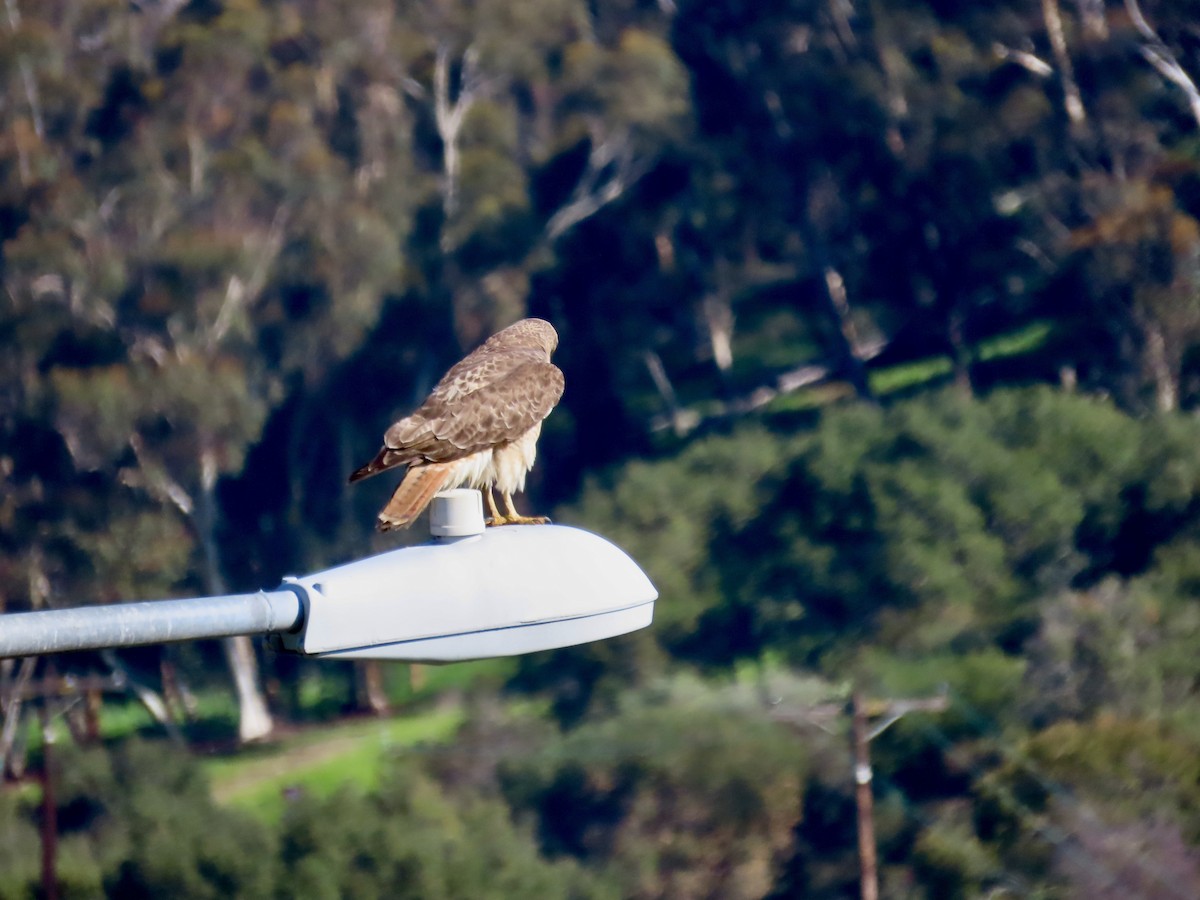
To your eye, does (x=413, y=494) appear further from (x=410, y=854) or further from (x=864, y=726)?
(x=410, y=854)

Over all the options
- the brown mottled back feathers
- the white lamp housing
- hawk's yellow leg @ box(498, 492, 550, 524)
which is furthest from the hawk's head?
the white lamp housing

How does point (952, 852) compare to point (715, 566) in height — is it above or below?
above

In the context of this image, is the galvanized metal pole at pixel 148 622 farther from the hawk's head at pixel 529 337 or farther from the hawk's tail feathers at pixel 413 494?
the hawk's head at pixel 529 337

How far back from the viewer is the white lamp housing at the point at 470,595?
229 cm

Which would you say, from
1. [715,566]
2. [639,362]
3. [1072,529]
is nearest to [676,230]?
[639,362]

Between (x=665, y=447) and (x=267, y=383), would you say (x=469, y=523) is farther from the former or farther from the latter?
(x=665, y=447)

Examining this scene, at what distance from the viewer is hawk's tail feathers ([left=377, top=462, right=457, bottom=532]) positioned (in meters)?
4.21

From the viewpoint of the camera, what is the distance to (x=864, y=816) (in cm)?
1370

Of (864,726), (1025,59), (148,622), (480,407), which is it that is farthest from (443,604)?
(1025,59)

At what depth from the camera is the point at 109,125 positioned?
20688mm

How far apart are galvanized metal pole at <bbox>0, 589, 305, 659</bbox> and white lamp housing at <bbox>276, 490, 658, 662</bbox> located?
0.19ft

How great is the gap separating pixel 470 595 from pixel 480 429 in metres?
2.83

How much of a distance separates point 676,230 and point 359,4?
4.94m

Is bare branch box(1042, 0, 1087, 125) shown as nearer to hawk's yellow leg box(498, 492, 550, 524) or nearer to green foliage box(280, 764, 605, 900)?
green foliage box(280, 764, 605, 900)
